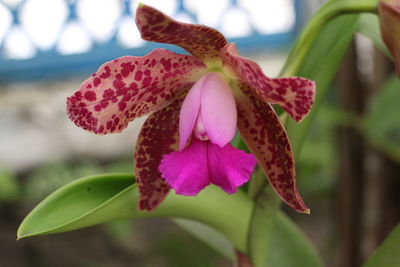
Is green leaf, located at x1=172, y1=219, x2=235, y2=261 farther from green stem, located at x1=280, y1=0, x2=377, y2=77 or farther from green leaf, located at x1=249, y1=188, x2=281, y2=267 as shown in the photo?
green stem, located at x1=280, y1=0, x2=377, y2=77

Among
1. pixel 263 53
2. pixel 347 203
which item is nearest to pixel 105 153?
pixel 263 53

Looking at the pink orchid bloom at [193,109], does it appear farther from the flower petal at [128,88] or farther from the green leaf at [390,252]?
the green leaf at [390,252]

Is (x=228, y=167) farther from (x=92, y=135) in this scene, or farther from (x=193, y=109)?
(x=92, y=135)

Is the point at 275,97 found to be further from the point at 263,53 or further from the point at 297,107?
the point at 263,53

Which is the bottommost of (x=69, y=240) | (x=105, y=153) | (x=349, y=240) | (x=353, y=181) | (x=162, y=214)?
(x=69, y=240)

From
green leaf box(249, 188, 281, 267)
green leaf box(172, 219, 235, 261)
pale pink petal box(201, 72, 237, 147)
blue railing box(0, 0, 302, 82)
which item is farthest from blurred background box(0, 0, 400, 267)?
pale pink petal box(201, 72, 237, 147)

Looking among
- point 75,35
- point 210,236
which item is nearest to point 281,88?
point 210,236

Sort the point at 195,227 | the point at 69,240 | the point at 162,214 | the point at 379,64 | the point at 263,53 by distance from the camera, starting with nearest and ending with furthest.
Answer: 1. the point at 162,214
2. the point at 195,227
3. the point at 379,64
4. the point at 69,240
5. the point at 263,53
